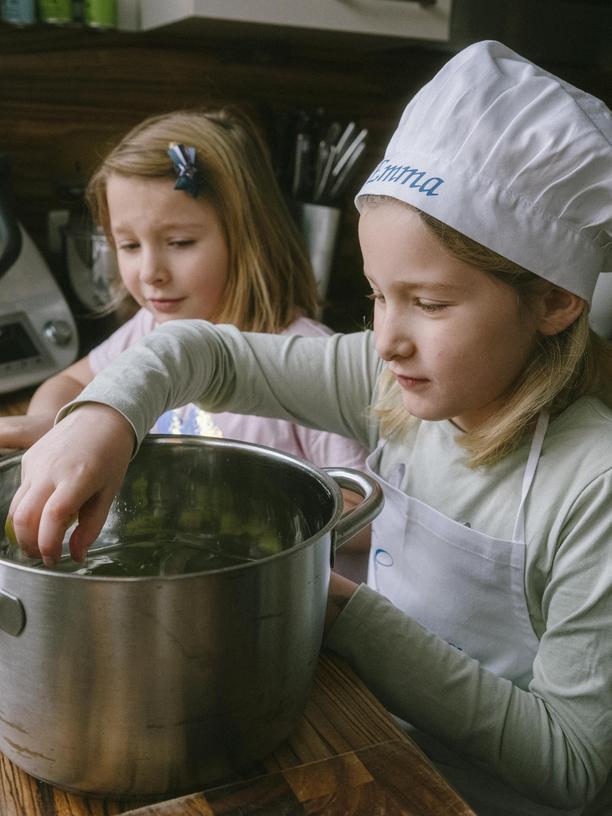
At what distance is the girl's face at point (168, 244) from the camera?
1.25 metres

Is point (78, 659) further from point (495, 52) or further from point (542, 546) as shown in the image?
point (495, 52)

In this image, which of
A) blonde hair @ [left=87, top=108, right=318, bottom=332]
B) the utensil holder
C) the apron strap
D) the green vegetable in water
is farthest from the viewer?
the utensil holder

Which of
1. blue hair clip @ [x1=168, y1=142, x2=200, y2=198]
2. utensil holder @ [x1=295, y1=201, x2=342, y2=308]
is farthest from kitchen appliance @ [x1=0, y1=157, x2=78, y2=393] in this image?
utensil holder @ [x1=295, y1=201, x2=342, y2=308]

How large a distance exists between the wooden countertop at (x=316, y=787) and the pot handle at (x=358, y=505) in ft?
0.42

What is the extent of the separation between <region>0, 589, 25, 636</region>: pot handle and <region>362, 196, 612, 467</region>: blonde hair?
1.42 ft

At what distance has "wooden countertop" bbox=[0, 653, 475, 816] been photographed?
1.56ft

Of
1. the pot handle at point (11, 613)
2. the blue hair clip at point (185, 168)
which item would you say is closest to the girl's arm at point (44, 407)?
the blue hair clip at point (185, 168)

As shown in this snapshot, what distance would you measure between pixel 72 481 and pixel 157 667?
0.16 m

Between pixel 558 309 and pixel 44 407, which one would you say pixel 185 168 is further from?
pixel 558 309

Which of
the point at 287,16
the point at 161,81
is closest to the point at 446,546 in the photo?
the point at 287,16

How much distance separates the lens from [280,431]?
126cm

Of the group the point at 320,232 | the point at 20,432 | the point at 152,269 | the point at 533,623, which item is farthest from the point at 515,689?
the point at 320,232

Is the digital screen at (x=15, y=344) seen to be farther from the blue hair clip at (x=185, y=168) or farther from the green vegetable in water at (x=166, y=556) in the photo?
the green vegetable in water at (x=166, y=556)

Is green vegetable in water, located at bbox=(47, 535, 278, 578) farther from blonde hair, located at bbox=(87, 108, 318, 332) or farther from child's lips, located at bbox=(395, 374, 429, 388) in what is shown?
blonde hair, located at bbox=(87, 108, 318, 332)
